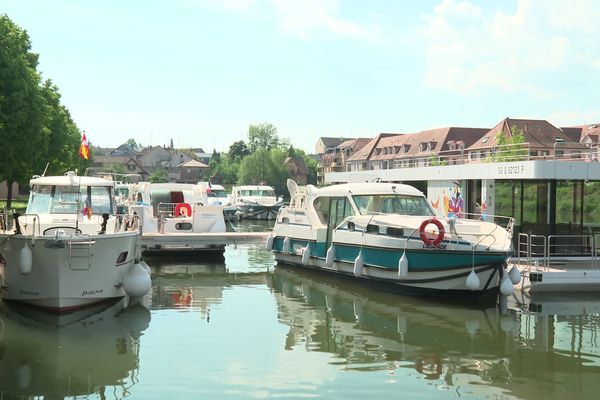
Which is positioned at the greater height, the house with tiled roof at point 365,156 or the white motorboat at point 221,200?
the house with tiled roof at point 365,156

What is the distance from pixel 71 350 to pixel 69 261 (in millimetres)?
2566

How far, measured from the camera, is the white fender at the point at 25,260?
47.9 feet

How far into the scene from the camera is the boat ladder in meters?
14.6

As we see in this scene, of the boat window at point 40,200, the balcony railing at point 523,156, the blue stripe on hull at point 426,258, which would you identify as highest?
the balcony railing at point 523,156

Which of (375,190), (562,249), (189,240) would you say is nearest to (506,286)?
(375,190)

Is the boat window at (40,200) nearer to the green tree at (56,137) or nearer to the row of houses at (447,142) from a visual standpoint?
the green tree at (56,137)

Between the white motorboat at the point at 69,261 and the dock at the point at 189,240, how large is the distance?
7.13m

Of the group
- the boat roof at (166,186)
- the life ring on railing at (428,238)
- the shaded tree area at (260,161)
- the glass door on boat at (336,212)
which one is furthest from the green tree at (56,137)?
the shaded tree area at (260,161)

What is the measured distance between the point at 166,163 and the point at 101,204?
149m

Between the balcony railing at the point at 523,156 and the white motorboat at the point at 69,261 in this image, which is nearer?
the white motorboat at the point at 69,261

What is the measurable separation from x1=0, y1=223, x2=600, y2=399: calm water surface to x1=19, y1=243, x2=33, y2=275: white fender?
1172 mm

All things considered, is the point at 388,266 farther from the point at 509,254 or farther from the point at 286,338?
the point at 286,338

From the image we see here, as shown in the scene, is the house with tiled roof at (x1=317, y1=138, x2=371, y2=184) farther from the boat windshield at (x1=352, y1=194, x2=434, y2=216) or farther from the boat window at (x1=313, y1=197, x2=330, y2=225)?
the boat windshield at (x1=352, y1=194, x2=434, y2=216)

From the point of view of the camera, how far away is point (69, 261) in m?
14.7
